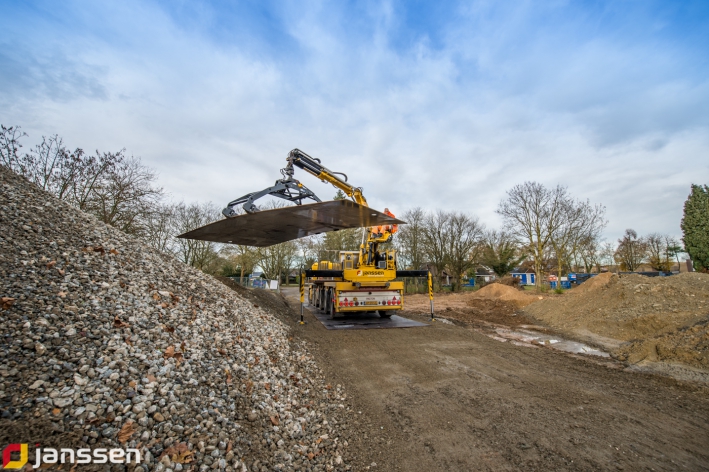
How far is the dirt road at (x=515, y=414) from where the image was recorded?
291 cm

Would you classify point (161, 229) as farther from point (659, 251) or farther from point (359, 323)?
point (659, 251)

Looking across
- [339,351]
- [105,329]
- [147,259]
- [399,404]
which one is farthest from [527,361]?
[147,259]

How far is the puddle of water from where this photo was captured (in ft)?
24.1

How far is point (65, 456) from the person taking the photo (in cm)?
205

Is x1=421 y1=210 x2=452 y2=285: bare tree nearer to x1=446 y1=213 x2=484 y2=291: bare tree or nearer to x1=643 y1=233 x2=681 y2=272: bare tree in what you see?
x1=446 y1=213 x2=484 y2=291: bare tree

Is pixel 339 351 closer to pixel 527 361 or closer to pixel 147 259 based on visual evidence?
pixel 527 361

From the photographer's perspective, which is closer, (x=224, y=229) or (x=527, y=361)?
(x=527, y=361)

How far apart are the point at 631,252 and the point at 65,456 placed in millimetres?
56626

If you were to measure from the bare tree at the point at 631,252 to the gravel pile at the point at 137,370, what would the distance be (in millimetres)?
53146

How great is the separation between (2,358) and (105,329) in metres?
0.88

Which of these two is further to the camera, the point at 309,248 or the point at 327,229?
the point at 309,248

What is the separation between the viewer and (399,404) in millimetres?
4156

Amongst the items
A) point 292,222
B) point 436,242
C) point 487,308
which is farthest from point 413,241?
point 292,222

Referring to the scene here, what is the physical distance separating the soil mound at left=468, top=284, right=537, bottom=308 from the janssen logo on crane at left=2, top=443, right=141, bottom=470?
19092 millimetres
